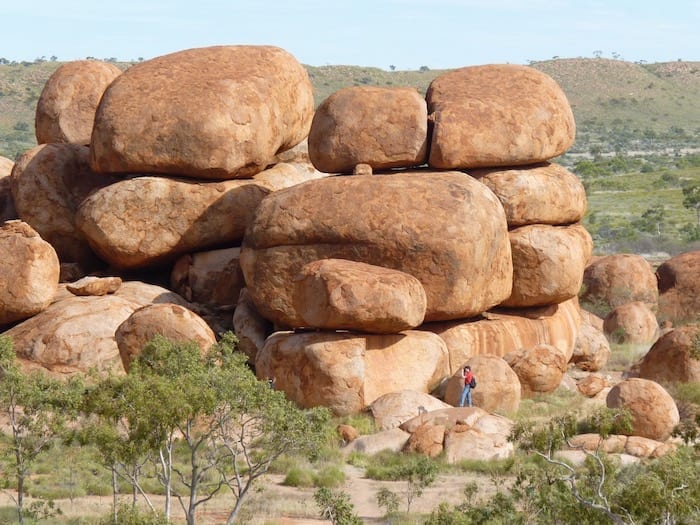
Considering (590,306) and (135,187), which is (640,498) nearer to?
(135,187)

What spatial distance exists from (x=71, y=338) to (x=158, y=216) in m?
3.72

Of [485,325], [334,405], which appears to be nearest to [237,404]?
[334,405]

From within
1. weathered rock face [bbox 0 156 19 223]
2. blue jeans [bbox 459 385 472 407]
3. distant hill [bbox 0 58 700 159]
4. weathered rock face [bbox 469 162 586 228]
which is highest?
weathered rock face [bbox 469 162 586 228]

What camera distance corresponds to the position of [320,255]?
A: 24312 millimetres

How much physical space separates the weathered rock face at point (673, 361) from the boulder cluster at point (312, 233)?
2.09m

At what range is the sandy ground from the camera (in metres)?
17.3

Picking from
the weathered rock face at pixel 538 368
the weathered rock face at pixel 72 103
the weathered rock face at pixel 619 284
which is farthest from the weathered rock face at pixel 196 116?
the weathered rock face at pixel 619 284

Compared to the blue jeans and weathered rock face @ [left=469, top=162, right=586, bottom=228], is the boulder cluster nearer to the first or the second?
Result: weathered rock face @ [left=469, top=162, right=586, bottom=228]

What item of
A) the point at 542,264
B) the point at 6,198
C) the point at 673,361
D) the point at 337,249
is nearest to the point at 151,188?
the point at 337,249

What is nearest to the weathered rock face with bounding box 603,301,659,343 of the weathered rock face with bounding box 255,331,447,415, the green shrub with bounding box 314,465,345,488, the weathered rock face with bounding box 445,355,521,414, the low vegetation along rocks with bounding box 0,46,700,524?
the low vegetation along rocks with bounding box 0,46,700,524

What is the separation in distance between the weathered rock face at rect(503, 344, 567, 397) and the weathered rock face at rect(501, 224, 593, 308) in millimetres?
2026

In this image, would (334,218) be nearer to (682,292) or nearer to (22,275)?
(22,275)

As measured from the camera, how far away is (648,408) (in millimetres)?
21859

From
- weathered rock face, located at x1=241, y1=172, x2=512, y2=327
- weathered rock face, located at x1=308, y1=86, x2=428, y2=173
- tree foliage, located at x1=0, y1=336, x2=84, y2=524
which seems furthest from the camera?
weathered rock face, located at x1=308, y1=86, x2=428, y2=173
